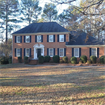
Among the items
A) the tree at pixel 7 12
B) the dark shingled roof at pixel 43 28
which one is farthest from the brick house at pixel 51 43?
the tree at pixel 7 12

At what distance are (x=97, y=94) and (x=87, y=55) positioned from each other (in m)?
15.0

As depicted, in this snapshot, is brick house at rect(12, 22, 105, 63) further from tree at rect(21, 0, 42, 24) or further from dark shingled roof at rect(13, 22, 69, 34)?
tree at rect(21, 0, 42, 24)

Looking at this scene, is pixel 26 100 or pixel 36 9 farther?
pixel 36 9

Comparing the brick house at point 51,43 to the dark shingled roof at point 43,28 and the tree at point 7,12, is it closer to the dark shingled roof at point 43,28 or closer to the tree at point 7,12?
the dark shingled roof at point 43,28

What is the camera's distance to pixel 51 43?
2058cm

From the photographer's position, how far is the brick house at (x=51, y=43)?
1923 cm

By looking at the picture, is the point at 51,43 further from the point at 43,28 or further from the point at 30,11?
the point at 30,11

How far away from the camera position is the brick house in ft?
63.1

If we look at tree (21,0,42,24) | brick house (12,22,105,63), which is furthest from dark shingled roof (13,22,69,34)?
tree (21,0,42,24)

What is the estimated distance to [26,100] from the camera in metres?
4.34

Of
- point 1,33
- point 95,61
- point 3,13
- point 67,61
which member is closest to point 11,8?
point 3,13

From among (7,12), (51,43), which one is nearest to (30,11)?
(7,12)

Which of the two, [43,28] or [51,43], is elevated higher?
[43,28]

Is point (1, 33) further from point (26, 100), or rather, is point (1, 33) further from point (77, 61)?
point (26, 100)
